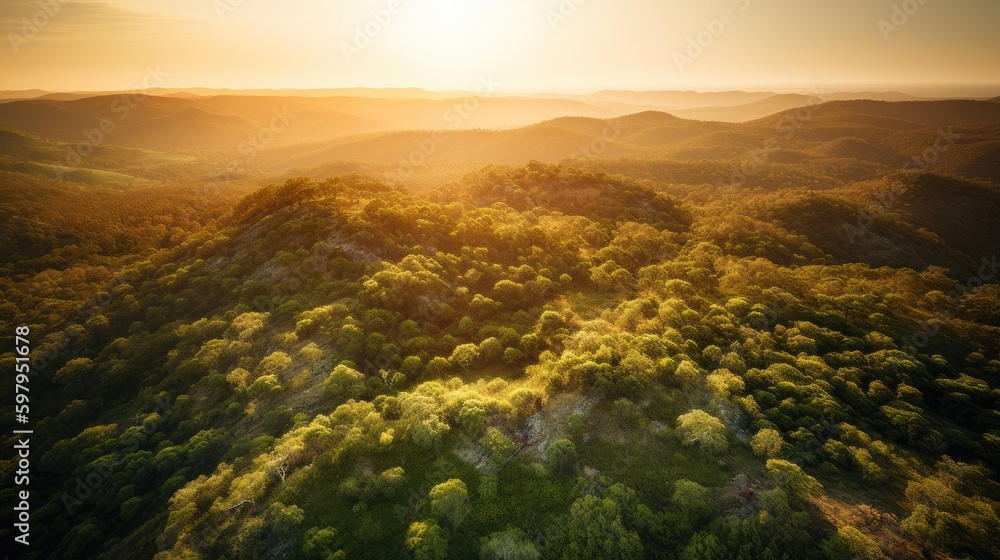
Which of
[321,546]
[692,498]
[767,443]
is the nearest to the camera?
[321,546]

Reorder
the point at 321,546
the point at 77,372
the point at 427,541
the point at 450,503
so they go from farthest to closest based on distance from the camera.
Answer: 1. the point at 77,372
2. the point at 450,503
3. the point at 321,546
4. the point at 427,541

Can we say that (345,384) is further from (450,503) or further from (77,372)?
(77,372)

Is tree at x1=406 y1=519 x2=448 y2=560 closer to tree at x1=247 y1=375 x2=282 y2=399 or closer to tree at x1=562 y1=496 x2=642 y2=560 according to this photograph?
tree at x1=562 y1=496 x2=642 y2=560

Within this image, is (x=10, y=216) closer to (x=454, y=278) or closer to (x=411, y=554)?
(x=454, y=278)

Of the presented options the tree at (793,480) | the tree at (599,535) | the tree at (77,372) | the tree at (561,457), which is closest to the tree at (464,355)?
the tree at (561,457)

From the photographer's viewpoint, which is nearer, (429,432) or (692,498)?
(692,498)

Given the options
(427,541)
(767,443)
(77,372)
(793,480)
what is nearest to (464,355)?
(427,541)

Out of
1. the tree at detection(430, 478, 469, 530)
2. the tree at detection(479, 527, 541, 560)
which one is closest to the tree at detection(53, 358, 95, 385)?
the tree at detection(430, 478, 469, 530)
